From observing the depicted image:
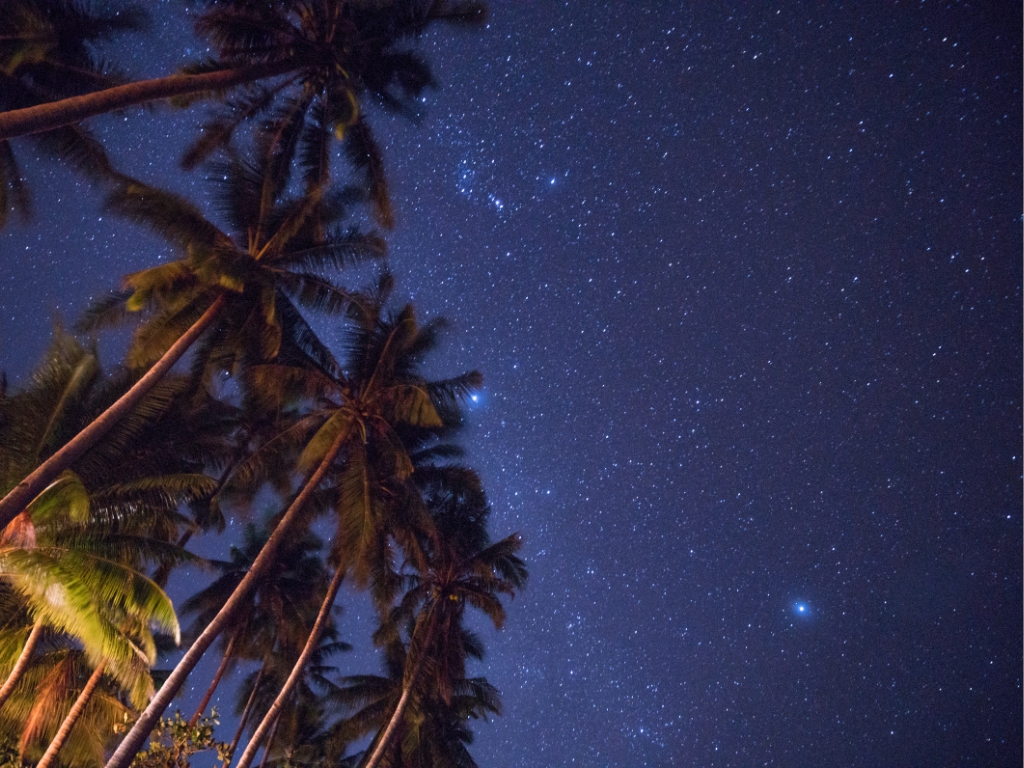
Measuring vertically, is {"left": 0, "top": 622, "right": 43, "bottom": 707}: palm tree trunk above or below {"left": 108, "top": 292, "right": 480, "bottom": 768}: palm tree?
below

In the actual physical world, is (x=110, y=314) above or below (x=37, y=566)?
above

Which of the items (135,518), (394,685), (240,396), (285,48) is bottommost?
(135,518)

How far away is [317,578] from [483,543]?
6616mm

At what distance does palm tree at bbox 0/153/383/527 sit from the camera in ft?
37.7

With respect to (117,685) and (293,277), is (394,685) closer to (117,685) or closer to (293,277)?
(117,685)

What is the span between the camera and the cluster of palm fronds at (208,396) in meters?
8.82

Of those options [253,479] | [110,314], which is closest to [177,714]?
[253,479]

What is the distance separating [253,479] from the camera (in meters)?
14.8

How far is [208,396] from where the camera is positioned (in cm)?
1441

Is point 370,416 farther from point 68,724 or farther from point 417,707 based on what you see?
point 417,707

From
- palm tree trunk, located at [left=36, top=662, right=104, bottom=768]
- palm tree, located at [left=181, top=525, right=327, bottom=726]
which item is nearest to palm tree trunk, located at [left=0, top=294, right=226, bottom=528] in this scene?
palm tree trunk, located at [left=36, top=662, right=104, bottom=768]

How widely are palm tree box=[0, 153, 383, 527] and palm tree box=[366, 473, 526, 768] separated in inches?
280

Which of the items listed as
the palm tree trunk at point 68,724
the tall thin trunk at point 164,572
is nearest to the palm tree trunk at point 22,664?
the palm tree trunk at point 68,724

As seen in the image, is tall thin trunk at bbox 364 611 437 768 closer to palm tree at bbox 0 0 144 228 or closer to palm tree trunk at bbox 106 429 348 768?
palm tree trunk at bbox 106 429 348 768
